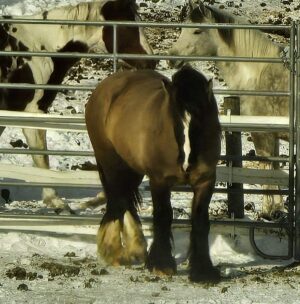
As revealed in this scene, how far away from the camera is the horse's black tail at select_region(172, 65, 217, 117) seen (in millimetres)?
6164

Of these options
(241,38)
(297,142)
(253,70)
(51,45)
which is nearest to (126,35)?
(51,45)

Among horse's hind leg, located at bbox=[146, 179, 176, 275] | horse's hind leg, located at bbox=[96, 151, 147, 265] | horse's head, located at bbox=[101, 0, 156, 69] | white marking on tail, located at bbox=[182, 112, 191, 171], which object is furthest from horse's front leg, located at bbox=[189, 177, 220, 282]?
horse's head, located at bbox=[101, 0, 156, 69]

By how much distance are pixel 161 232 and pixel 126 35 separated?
310cm

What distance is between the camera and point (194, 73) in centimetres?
625

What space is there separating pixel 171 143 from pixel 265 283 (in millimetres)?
1115

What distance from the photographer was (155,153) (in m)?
6.32

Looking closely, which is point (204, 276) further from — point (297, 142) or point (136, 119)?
point (297, 142)

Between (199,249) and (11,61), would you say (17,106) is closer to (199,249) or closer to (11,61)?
(11,61)

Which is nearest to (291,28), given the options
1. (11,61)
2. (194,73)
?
(194,73)

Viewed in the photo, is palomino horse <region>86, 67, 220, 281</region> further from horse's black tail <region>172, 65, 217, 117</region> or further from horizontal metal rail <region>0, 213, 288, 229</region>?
horizontal metal rail <region>0, 213, 288, 229</region>

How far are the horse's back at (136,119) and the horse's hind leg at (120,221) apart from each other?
0.67ft

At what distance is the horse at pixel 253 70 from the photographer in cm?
896

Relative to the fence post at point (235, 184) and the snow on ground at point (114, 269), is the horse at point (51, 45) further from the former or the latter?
the fence post at point (235, 184)

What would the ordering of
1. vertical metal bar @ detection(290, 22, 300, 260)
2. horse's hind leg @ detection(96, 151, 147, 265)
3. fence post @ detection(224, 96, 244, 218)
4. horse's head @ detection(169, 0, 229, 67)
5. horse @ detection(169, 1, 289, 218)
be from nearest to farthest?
horse's hind leg @ detection(96, 151, 147, 265)
vertical metal bar @ detection(290, 22, 300, 260)
fence post @ detection(224, 96, 244, 218)
horse @ detection(169, 1, 289, 218)
horse's head @ detection(169, 0, 229, 67)
